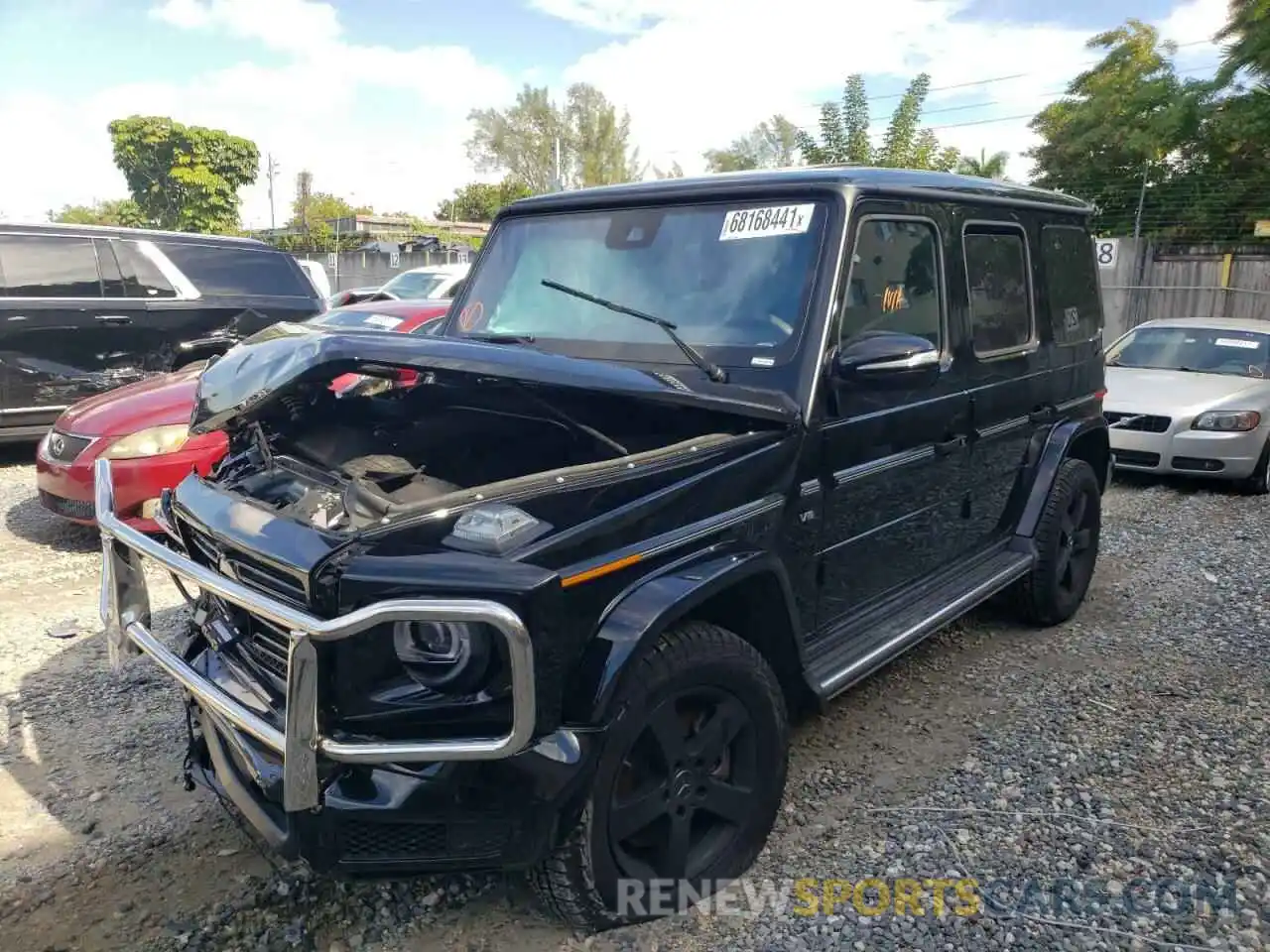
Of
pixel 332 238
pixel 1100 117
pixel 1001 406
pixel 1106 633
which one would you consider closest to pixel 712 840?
pixel 1001 406

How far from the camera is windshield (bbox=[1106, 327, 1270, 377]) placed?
28.6ft

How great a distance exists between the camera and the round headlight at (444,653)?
221cm

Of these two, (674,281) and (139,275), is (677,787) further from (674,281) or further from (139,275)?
(139,275)

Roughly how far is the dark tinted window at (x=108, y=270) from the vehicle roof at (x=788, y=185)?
5667mm

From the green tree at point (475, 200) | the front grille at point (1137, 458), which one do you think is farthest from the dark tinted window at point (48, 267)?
the green tree at point (475, 200)

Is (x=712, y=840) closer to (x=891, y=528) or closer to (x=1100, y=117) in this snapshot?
(x=891, y=528)

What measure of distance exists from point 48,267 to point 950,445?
758cm

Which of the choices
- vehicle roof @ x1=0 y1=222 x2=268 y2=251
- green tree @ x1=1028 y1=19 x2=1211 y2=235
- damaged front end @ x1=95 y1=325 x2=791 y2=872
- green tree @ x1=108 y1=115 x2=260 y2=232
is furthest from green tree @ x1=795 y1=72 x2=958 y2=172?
green tree @ x1=108 y1=115 x2=260 y2=232

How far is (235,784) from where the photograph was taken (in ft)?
8.28

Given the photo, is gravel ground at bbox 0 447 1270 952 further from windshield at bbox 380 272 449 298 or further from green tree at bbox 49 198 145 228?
green tree at bbox 49 198 145 228

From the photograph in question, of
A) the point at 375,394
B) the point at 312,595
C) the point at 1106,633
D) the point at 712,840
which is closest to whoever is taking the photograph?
the point at 312,595

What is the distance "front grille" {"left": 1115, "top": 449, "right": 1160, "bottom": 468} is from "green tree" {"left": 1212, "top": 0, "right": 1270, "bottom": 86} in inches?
431

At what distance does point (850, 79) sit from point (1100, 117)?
558 cm

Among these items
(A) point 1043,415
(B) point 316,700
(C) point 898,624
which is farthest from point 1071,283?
(B) point 316,700
